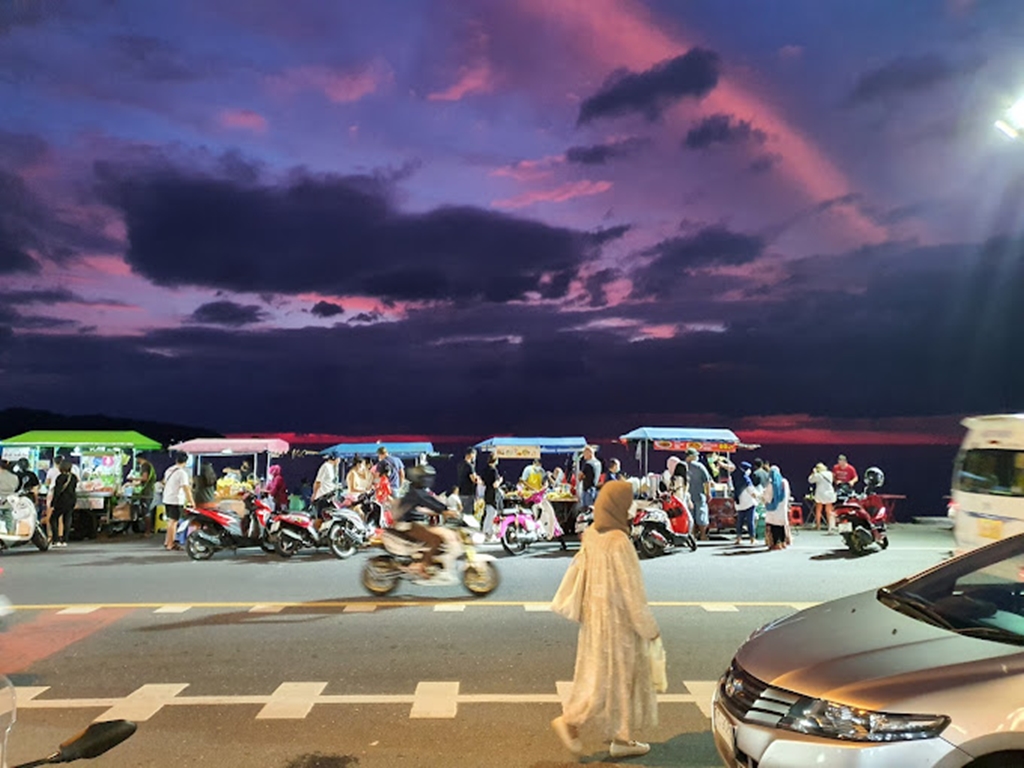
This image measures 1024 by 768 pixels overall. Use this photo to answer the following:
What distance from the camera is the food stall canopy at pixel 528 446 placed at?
21938 mm

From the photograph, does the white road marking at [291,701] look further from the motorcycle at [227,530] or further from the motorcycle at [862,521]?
the motorcycle at [862,521]

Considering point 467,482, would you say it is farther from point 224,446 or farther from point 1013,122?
point 1013,122

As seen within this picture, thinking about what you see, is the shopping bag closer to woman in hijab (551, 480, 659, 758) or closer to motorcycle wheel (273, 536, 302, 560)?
woman in hijab (551, 480, 659, 758)

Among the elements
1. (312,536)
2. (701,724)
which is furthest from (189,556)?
(701,724)

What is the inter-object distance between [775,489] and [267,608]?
9.28 metres

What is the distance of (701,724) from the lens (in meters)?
5.62

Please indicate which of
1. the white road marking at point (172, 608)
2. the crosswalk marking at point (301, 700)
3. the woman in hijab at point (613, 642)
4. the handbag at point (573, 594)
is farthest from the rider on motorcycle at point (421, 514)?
the woman in hijab at point (613, 642)

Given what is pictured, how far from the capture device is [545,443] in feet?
73.5

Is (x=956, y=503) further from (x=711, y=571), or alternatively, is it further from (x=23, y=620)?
(x=23, y=620)

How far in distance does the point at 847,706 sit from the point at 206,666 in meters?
5.41

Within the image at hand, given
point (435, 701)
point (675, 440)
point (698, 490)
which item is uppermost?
point (675, 440)

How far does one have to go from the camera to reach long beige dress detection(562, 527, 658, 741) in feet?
16.5

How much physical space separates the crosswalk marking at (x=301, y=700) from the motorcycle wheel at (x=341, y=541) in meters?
7.37

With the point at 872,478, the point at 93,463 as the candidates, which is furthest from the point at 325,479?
the point at 872,478
